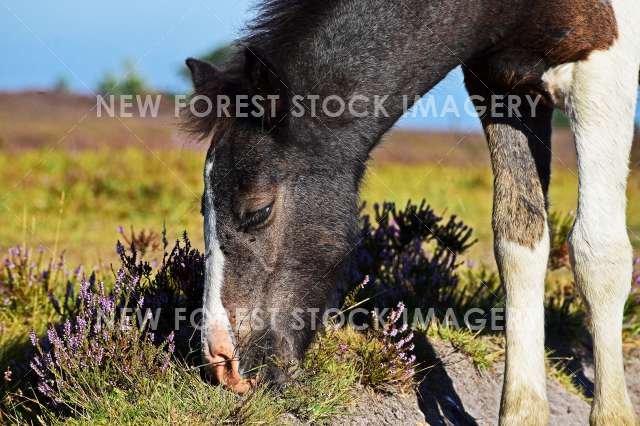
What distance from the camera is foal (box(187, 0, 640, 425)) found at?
3.27m

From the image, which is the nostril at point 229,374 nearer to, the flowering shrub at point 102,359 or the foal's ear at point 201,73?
the flowering shrub at point 102,359

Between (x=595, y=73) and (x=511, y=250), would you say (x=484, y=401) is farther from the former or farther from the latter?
(x=595, y=73)

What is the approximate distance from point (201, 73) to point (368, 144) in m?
0.84

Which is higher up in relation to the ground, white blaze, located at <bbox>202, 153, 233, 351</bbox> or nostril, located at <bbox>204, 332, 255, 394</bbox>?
white blaze, located at <bbox>202, 153, 233, 351</bbox>

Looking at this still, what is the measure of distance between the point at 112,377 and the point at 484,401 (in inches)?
83.4

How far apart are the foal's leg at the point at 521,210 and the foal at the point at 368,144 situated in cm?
2

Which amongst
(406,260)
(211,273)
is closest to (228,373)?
(211,273)

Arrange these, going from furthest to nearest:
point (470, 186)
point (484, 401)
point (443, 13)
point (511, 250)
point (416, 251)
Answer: point (470, 186), point (416, 251), point (484, 401), point (511, 250), point (443, 13)

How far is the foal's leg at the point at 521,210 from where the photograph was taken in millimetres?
4047

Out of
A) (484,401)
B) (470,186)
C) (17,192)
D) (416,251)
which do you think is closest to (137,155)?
(17,192)

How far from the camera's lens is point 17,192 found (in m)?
11.2

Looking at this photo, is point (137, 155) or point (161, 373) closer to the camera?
point (161, 373)

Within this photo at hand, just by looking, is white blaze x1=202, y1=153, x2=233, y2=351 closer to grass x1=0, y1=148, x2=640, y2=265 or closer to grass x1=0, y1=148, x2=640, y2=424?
grass x1=0, y1=148, x2=640, y2=424

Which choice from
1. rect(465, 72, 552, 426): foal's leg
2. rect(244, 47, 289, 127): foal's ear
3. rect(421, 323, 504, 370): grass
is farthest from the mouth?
rect(421, 323, 504, 370): grass
